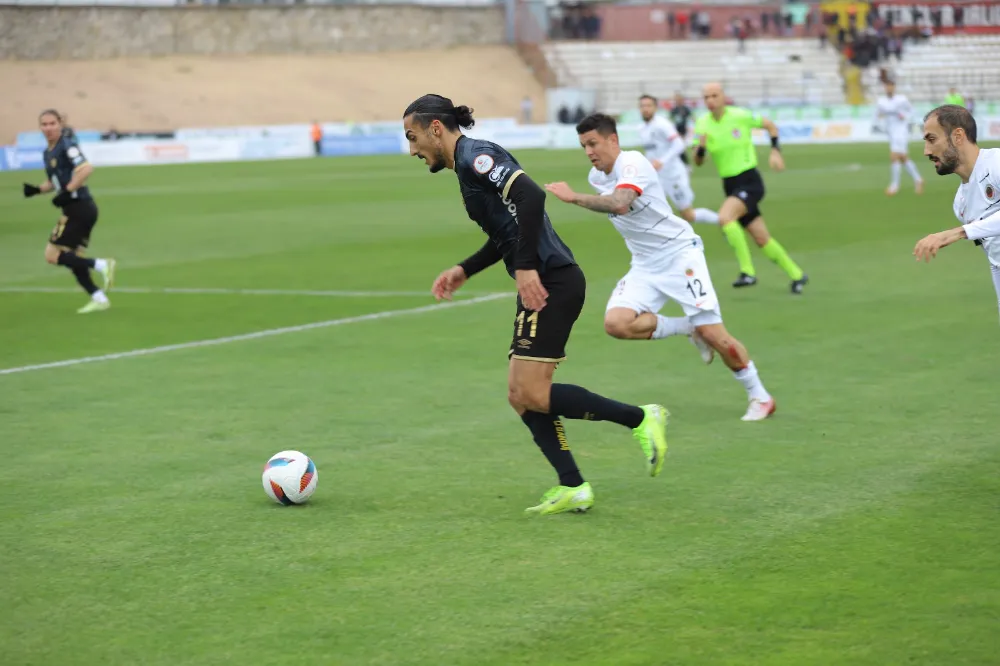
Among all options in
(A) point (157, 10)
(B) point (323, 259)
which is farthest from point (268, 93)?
A: (B) point (323, 259)

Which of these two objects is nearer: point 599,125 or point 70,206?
point 599,125

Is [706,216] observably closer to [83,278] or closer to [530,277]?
[83,278]

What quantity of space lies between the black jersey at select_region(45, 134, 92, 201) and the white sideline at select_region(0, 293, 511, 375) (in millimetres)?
3327

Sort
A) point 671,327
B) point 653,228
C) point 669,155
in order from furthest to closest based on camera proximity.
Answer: point 669,155 < point 671,327 < point 653,228

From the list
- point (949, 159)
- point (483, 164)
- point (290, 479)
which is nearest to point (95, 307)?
point (290, 479)

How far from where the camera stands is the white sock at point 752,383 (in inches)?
361

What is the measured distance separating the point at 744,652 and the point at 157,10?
6859 centimetres

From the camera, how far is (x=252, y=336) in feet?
43.7

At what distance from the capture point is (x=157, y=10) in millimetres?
68688

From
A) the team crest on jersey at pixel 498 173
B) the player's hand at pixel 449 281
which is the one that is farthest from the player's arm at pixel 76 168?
the team crest on jersey at pixel 498 173

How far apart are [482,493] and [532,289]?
1.49 metres

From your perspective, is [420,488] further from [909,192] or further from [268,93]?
[268,93]

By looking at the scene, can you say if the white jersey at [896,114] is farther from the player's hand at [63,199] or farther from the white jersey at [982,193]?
the white jersey at [982,193]

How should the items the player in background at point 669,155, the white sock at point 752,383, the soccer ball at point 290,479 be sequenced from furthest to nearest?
the player in background at point 669,155 < the white sock at point 752,383 < the soccer ball at point 290,479
